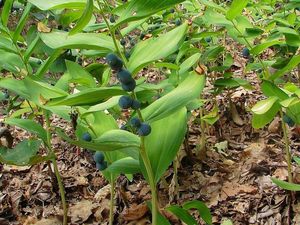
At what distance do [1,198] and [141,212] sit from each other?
37.0 inches

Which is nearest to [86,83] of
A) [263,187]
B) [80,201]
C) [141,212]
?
[141,212]

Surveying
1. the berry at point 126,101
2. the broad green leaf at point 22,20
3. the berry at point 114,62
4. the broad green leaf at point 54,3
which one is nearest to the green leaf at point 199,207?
the berry at point 126,101

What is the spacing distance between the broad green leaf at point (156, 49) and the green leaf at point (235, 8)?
2.21 ft

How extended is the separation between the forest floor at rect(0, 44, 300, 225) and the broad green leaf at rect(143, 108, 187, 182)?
758mm

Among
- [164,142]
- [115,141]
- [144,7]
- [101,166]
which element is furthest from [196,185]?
[144,7]

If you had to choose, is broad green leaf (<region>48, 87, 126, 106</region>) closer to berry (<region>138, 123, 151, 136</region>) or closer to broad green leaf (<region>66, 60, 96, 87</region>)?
berry (<region>138, 123, 151, 136</region>)

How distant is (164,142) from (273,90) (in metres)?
0.52

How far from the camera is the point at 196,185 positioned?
8.00 ft

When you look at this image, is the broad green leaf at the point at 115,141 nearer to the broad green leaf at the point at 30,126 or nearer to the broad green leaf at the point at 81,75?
the broad green leaf at the point at 81,75

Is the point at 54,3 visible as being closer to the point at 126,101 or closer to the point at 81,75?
the point at 126,101

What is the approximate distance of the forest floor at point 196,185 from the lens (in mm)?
2180

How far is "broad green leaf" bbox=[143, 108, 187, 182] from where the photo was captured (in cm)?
150

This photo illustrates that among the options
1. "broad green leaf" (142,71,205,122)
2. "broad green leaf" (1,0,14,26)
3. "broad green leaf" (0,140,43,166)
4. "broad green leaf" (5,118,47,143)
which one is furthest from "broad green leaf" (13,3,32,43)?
"broad green leaf" (142,71,205,122)

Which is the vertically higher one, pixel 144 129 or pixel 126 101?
pixel 126 101
